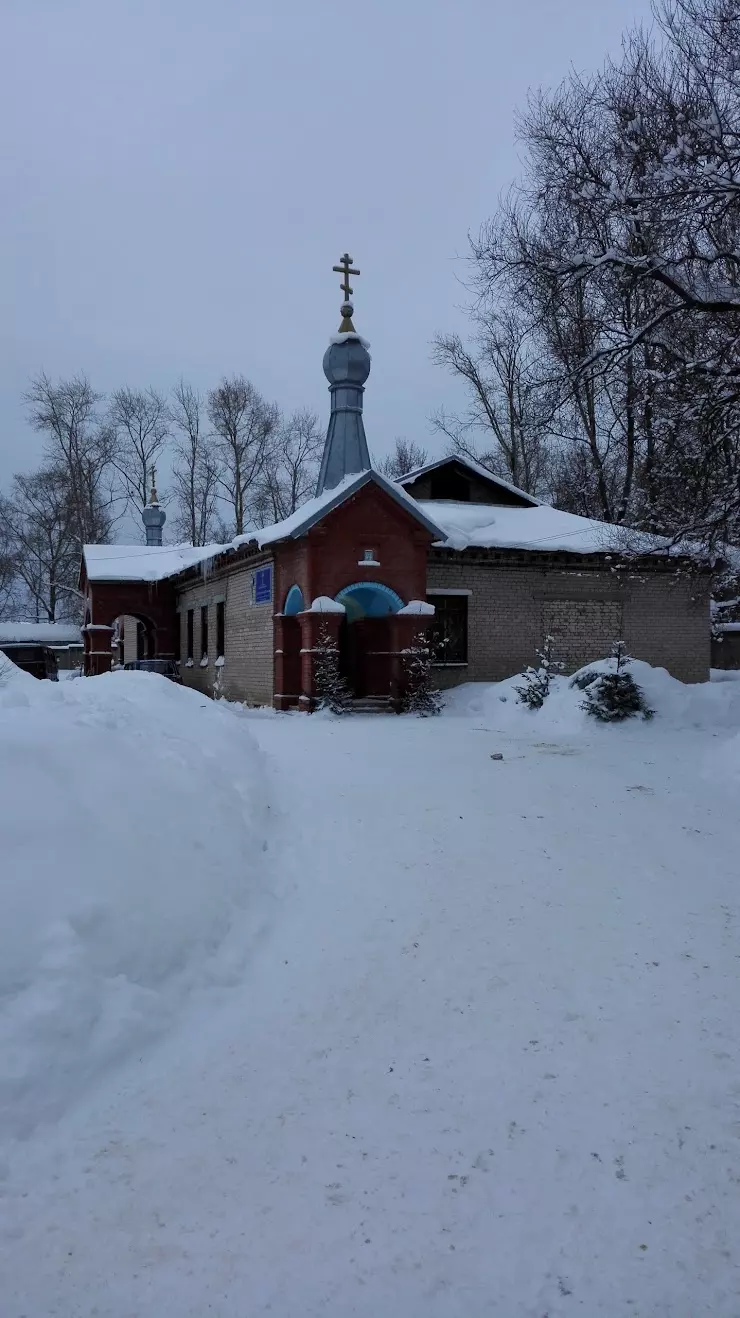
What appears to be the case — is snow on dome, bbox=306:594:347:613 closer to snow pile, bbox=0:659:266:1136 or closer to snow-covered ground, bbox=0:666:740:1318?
snow-covered ground, bbox=0:666:740:1318

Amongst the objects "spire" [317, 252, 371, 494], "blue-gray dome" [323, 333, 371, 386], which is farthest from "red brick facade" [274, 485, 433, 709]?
"blue-gray dome" [323, 333, 371, 386]

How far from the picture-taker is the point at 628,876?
250 inches

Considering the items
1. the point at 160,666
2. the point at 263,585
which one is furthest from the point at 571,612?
the point at 160,666

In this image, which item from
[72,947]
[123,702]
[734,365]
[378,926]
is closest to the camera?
[72,947]

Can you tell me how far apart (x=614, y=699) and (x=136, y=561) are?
18.6 meters

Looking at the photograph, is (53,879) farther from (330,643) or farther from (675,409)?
(330,643)

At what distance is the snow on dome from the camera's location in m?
16.3

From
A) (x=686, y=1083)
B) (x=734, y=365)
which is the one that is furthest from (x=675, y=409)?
(x=686, y=1083)

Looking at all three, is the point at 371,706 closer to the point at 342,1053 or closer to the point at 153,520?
the point at 342,1053

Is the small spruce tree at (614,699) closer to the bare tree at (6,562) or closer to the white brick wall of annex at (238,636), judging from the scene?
the white brick wall of annex at (238,636)

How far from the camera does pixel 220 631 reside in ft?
73.1

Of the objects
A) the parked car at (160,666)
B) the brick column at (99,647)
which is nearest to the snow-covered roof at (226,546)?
the brick column at (99,647)

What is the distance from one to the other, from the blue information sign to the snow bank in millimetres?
5846

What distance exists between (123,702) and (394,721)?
858 centimetres
